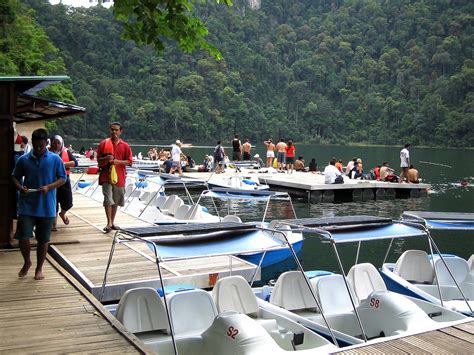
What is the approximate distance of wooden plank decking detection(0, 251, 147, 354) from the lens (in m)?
4.96

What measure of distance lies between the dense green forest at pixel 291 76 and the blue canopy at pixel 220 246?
8396cm

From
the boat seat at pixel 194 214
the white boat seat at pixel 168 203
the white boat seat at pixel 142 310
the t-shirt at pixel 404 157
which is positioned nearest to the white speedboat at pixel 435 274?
the white boat seat at pixel 142 310

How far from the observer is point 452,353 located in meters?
5.57

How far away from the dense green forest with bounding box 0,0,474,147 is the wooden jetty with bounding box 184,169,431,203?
2548 inches

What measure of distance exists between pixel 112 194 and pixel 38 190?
3.62 m

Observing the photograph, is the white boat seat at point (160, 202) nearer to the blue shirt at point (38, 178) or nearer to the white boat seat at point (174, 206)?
the white boat seat at point (174, 206)

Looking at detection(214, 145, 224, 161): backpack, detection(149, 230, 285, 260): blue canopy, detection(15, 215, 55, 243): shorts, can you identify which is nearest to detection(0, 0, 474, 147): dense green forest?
detection(214, 145, 224, 161): backpack

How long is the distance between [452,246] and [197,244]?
12.1m

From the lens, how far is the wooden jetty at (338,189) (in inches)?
1011

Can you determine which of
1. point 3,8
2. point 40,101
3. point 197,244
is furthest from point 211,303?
point 3,8

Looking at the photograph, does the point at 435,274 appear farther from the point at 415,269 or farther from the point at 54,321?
the point at 54,321

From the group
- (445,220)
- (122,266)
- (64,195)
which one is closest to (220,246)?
(122,266)

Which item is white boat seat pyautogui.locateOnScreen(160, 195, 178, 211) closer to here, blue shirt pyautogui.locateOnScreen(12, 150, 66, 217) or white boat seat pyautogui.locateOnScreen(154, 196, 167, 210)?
white boat seat pyautogui.locateOnScreen(154, 196, 167, 210)

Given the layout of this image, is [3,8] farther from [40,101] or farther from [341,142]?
[341,142]
